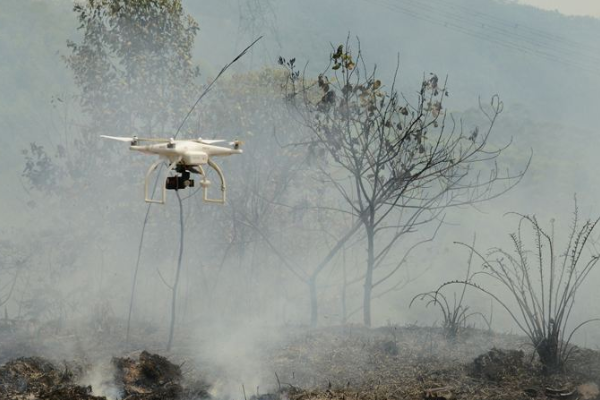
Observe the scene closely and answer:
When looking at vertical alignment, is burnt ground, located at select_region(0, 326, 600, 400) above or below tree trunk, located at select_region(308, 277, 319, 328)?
below

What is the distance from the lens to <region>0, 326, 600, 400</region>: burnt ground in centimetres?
769

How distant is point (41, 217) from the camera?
35.7m

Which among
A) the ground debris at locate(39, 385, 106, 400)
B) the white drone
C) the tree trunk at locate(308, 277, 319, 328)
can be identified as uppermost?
the white drone

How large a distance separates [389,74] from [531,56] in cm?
2929

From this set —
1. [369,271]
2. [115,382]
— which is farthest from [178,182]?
[369,271]

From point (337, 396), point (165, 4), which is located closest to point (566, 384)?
point (337, 396)

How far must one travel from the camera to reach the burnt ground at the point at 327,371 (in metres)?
7.69

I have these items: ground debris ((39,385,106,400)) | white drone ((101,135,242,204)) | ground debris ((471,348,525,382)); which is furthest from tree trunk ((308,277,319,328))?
white drone ((101,135,242,204))

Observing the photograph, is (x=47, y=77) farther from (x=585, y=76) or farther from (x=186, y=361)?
(x=585, y=76)

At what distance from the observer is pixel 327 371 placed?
8773mm

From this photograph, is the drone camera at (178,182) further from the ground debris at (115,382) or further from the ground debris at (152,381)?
the ground debris at (152,381)

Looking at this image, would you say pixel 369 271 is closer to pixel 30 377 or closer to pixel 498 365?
pixel 498 365

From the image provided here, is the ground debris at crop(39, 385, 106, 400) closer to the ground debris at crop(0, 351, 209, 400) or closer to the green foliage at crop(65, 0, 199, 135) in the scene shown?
the ground debris at crop(0, 351, 209, 400)

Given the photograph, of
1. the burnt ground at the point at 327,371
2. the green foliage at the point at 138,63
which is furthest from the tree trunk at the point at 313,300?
the green foliage at the point at 138,63
